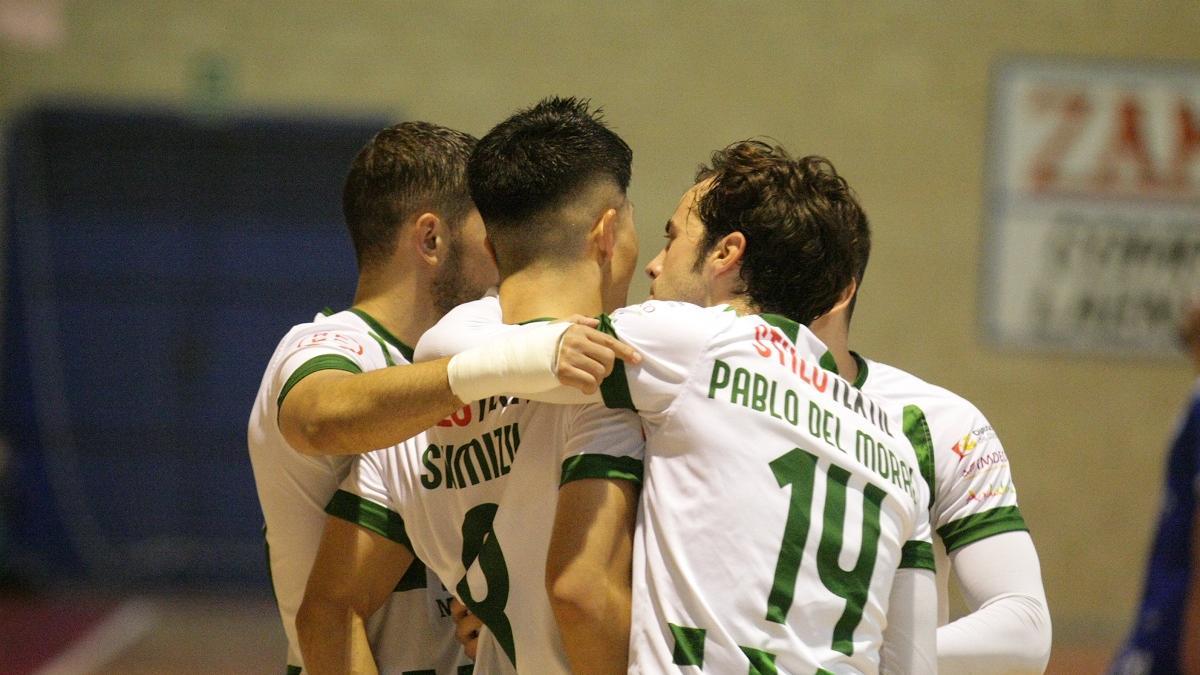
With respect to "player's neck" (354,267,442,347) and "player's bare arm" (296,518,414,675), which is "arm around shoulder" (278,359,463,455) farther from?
"player's neck" (354,267,442,347)

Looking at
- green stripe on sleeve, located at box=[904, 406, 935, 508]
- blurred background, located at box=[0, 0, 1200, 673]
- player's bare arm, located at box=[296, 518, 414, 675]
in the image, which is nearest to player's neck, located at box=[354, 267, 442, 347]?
player's bare arm, located at box=[296, 518, 414, 675]

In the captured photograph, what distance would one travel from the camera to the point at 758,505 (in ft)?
7.04

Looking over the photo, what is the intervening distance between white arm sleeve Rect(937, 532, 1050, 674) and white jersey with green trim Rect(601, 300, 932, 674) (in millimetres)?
263

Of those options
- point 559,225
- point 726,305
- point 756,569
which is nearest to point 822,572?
point 756,569

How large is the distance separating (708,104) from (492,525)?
8695mm

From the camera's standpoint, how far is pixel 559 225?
2.46 m

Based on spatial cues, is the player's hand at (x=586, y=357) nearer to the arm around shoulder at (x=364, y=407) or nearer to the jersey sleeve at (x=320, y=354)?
the arm around shoulder at (x=364, y=407)

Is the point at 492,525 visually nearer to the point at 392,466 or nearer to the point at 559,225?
the point at 392,466

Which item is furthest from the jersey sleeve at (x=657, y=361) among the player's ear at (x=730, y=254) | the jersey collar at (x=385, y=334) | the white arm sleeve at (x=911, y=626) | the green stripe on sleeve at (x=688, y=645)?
the jersey collar at (x=385, y=334)

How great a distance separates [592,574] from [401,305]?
3.76 ft

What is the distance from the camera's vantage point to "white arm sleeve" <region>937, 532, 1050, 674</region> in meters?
2.43

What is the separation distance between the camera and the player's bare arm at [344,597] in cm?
258

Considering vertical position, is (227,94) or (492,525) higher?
(227,94)

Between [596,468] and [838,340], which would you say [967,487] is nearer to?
[838,340]
